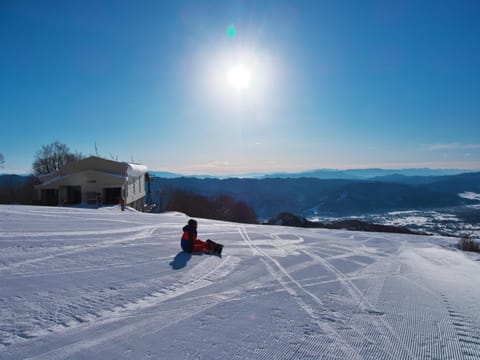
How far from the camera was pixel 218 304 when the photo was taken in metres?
4.03

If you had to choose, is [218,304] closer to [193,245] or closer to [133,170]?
[193,245]

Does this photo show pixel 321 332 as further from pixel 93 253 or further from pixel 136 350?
pixel 93 253

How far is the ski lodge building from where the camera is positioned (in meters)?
25.4

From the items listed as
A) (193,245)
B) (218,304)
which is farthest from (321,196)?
(218,304)

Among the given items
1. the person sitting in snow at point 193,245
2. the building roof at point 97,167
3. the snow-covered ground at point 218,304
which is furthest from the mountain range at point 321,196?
the snow-covered ground at point 218,304

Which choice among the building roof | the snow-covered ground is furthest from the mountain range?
the snow-covered ground

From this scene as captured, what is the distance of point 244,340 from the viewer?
10.2 ft

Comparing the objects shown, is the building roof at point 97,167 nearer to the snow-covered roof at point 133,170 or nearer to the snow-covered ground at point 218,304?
the snow-covered roof at point 133,170

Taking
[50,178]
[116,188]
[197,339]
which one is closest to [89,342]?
[197,339]

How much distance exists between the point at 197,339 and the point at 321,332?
4.85 feet

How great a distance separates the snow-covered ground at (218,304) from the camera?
2.95m

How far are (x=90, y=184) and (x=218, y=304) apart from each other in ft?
83.0

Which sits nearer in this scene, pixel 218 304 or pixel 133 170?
pixel 218 304

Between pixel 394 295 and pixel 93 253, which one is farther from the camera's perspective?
pixel 93 253
